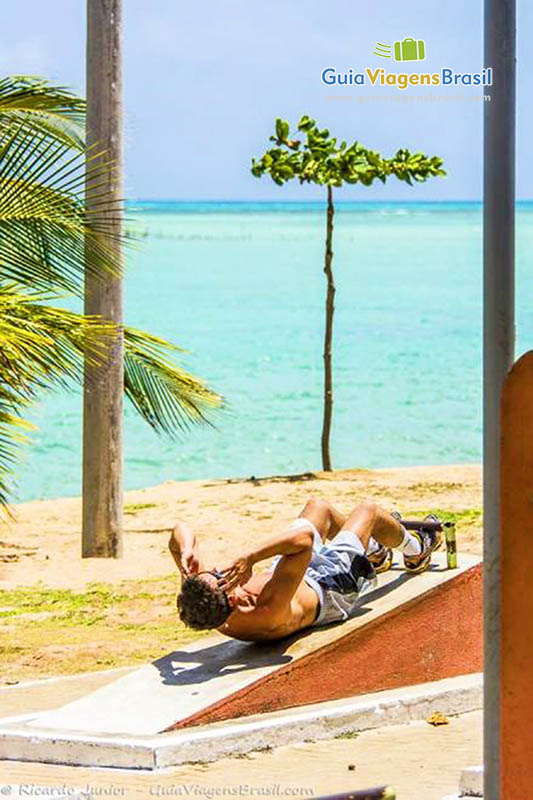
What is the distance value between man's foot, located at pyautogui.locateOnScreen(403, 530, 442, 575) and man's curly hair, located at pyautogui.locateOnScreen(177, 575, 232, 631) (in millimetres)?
1402

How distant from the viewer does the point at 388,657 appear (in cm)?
719

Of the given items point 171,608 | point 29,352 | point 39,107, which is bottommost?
point 171,608

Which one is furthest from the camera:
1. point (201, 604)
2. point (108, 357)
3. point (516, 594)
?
point (108, 357)

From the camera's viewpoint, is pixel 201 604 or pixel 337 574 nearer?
pixel 201 604

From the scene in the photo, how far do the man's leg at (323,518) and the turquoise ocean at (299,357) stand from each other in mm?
1656

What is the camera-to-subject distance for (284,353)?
Result: 138ft

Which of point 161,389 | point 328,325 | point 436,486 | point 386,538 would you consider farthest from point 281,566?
point 328,325

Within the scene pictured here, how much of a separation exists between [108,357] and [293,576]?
5022 millimetres

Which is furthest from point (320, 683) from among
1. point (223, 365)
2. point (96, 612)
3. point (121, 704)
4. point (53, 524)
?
point (223, 365)

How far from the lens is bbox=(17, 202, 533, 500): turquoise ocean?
24516 millimetres

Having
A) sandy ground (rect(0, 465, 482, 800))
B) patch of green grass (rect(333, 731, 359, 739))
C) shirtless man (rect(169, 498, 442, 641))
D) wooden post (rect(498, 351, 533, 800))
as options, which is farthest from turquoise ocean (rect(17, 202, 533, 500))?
wooden post (rect(498, 351, 533, 800))

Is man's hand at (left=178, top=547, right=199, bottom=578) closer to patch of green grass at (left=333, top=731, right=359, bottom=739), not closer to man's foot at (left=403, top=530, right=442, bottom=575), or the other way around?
patch of green grass at (left=333, top=731, right=359, bottom=739)

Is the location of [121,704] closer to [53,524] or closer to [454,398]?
[53,524]

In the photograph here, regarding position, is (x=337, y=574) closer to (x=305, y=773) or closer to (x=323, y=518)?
(x=323, y=518)
